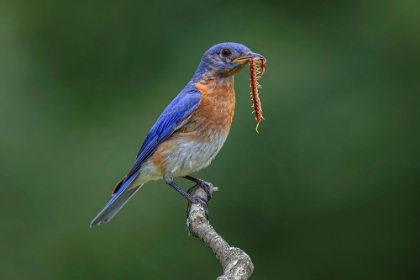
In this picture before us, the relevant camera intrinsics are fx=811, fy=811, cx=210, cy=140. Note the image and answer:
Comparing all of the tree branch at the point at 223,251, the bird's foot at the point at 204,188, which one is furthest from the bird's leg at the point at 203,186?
the tree branch at the point at 223,251

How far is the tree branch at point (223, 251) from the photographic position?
9.18 feet

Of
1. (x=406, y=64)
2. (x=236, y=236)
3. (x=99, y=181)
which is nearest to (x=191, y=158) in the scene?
(x=236, y=236)

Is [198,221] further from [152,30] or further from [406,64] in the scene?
[152,30]

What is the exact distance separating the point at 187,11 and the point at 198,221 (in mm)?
2909

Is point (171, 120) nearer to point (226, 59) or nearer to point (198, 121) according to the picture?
point (198, 121)

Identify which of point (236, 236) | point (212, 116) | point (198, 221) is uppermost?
point (212, 116)

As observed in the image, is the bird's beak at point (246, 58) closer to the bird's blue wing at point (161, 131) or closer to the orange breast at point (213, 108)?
the orange breast at point (213, 108)

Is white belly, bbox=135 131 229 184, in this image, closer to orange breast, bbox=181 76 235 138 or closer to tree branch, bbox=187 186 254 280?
orange breast, bbox=181 76 235 138

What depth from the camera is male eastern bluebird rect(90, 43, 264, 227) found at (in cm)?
427

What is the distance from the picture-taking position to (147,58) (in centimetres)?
624

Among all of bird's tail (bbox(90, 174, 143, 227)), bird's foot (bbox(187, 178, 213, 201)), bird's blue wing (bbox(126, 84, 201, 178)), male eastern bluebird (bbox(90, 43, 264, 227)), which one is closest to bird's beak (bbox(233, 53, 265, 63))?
male eastern bluebird (bbox(90, 43, 264, 227))

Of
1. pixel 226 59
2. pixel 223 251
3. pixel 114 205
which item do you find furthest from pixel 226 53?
pixel 223 251

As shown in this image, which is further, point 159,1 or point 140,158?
point 159,1

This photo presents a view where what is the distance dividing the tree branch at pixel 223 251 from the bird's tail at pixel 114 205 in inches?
25.5
